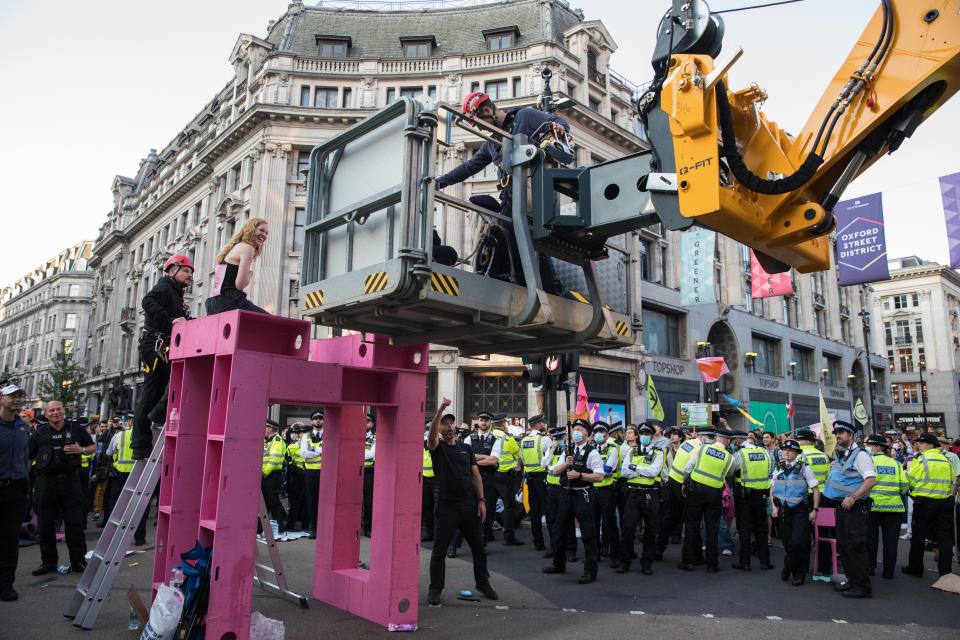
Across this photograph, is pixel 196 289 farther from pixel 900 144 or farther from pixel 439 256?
pixel 900 144

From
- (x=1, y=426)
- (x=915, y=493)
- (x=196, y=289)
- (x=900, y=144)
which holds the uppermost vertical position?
(x=196, y=289)

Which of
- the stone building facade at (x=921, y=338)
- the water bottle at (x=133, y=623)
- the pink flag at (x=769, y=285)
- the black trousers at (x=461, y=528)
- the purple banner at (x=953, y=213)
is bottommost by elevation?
the water bottle at (x=133, y=623)

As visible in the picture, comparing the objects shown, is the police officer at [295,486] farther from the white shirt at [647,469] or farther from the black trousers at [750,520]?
the black trousers at [750,520]

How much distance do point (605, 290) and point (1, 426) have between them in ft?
22.2

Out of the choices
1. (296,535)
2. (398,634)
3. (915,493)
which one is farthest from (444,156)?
(398,634)

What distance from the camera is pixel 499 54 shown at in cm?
2923

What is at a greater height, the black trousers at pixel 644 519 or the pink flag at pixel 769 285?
the pink flag at pixel 769 285

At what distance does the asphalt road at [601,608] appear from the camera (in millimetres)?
6168

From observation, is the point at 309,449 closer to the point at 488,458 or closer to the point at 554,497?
the point at 488,458

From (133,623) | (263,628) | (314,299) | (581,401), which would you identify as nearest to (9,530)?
(133,623)

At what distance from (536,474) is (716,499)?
3.55 metres

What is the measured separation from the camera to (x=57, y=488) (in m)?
7.83

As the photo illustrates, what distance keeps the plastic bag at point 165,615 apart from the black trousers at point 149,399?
2.12 m

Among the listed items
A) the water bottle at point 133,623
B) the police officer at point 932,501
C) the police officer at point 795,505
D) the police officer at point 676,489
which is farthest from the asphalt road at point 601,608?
the police officer at point 676,489
